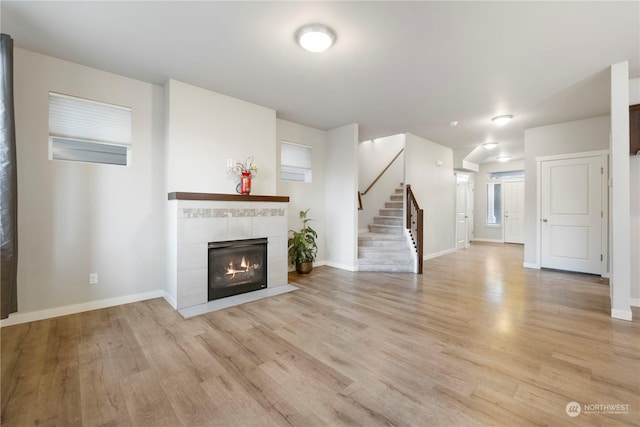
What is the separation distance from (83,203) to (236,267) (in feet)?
6.28

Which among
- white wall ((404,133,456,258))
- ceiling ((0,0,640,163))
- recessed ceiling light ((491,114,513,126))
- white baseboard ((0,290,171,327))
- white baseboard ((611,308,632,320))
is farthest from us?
white wall ((404,133,456,258))

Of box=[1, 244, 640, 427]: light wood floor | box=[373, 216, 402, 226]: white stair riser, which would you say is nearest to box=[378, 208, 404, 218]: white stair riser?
box=[373, 216, 402, 226]: white stair riser

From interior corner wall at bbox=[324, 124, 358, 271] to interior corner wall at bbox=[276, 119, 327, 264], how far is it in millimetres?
108

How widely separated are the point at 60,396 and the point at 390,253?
4781mm

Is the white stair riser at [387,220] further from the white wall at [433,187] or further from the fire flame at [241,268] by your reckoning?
the fire flame at [241,268]

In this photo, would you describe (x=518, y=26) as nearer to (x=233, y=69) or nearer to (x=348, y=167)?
(x=233, y=69)

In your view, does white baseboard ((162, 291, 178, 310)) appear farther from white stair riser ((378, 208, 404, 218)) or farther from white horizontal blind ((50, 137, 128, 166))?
white stair riser ((378, 208, 404, 218))

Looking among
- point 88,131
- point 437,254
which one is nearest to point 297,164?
point 88,131

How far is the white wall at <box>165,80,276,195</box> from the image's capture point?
340 cm

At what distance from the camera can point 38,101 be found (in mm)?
2836

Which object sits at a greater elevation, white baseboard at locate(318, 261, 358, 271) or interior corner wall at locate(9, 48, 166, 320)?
interior corner wall at locate(9, 48, 166, 320)

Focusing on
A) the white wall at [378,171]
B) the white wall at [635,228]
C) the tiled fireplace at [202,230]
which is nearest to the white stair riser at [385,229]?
the white wall at [378,171]

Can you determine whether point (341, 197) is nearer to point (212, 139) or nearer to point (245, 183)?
point (245, 183)

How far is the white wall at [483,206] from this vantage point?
30.1ft
